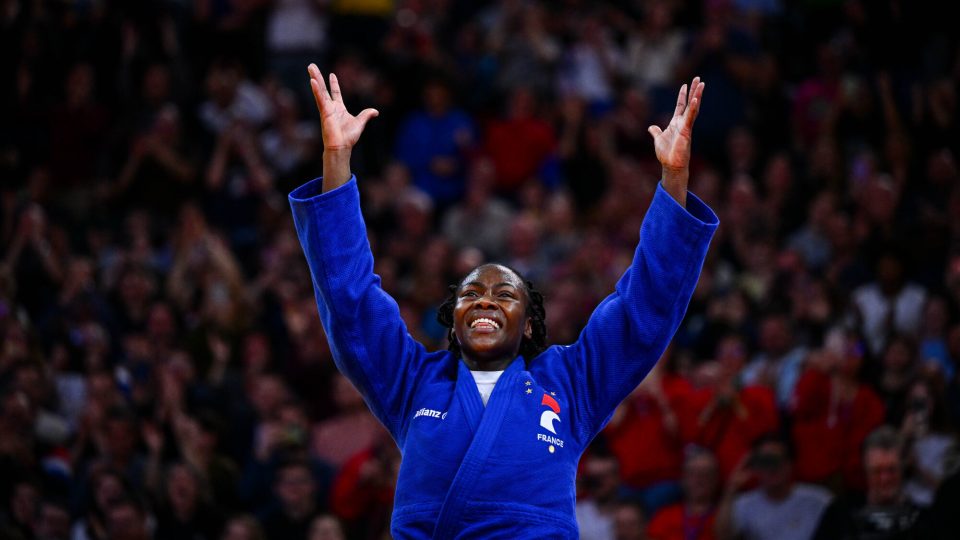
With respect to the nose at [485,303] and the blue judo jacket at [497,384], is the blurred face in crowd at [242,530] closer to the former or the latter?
the blue judo jacket at [497,384]

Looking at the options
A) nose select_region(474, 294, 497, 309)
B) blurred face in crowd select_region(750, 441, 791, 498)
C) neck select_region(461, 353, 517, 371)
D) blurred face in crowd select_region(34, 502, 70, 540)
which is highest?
nose select_region(474, 294, 497, 309)

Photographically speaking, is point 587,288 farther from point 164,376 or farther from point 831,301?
point 164,376

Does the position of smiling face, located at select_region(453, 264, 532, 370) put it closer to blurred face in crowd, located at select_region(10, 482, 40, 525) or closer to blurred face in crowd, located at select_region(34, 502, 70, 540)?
blurred face in crowd, located at select_region(34, 502, 70, 540)

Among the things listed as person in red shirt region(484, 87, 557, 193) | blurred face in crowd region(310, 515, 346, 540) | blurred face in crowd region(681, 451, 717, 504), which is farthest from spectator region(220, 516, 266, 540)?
person in red shirt region(484, 87, 557, 193)

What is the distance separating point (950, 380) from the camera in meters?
8.12

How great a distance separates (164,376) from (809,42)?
642 cm

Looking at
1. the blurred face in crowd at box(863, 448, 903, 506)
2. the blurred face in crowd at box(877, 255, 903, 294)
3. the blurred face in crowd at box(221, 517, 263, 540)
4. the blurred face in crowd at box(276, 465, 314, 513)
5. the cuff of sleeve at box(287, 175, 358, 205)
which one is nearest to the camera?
A: the cuff of sleeve at box(287, 175, 358, 205)

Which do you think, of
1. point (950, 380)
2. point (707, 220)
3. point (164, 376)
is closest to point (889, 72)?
point (950, 380)

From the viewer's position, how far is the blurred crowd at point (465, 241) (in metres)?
8.20

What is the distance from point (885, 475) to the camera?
275 inches

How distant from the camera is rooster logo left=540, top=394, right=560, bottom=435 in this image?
4145mm

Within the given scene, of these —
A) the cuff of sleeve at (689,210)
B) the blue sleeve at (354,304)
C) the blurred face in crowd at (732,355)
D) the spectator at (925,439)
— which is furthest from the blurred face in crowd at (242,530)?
the cuff of sleeve at (689,210)

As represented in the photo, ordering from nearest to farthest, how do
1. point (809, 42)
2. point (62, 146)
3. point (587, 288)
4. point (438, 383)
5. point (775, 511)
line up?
point (438, 383), point (775, 511), point (587, 288), point (62, 146), point (809, 42)

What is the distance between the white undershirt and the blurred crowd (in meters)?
2.91
